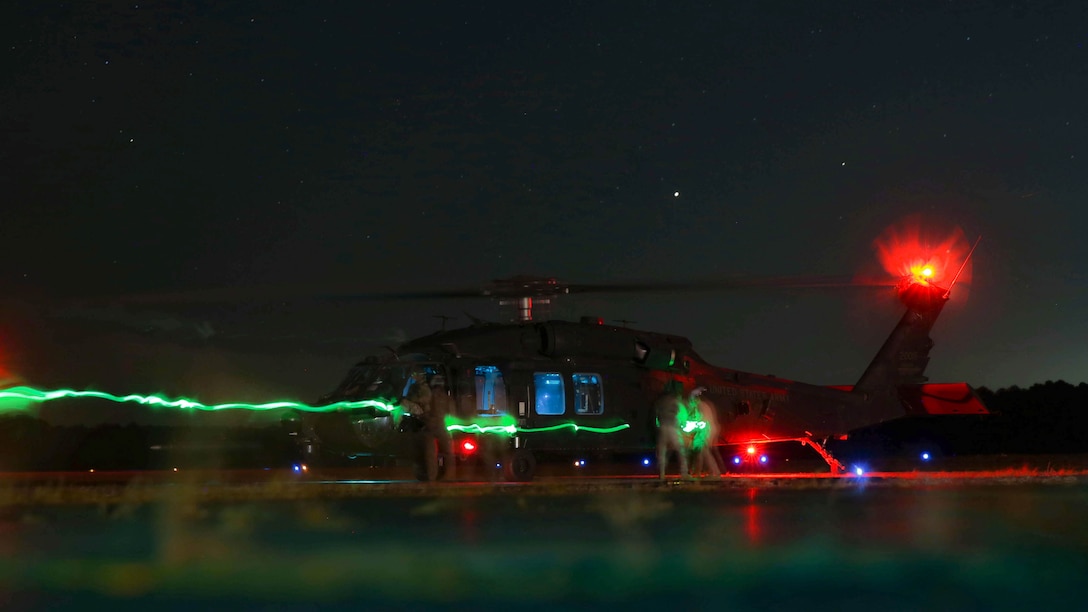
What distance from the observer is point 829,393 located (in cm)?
2566

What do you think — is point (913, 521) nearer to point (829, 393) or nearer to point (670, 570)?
point (670, 570)

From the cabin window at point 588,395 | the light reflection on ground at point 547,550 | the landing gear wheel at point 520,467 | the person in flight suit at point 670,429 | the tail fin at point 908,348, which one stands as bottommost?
the light reflection on ground at point 547,550

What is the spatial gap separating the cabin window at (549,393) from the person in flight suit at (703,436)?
2.50 meters

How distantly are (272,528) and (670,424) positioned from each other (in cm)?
1126

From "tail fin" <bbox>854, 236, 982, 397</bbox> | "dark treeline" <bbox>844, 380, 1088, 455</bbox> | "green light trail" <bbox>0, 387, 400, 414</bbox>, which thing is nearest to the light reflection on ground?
"green light trail" <bbox>0, 387, 400, 414</bbox>

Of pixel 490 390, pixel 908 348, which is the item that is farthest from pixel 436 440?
pixel 908 348

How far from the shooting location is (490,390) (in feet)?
68.4

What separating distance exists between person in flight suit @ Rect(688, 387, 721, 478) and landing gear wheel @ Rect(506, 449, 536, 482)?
10.8 feet

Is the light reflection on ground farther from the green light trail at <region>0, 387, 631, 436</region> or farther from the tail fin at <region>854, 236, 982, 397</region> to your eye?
the tail fin at <region>854, 236, 982, 397</region>

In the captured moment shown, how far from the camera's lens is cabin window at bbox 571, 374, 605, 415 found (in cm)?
2153

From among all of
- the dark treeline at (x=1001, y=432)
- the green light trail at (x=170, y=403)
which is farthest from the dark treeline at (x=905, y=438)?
the green light trail at (x=170, y=403)

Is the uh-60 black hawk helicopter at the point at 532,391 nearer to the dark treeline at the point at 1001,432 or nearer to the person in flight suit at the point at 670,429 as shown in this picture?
the person in flight suit at the point at 670,429

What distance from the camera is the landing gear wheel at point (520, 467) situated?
20438 mm

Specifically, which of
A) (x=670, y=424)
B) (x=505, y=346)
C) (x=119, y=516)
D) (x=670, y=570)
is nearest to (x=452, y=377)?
(x=505, y=346)
